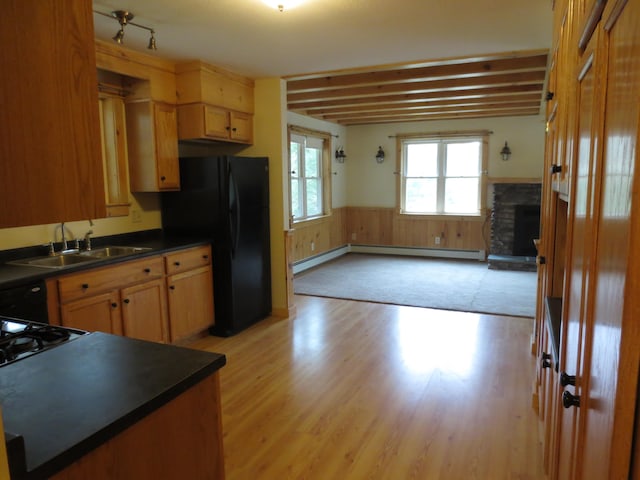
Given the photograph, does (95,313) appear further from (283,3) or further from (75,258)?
(283,3)

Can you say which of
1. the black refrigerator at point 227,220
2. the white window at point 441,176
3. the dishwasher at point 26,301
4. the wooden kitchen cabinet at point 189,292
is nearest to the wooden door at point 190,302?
the wooden kitchen cabinet at point 189,292

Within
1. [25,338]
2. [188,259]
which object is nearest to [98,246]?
[188,259]

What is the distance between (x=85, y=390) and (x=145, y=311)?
2.27 meters

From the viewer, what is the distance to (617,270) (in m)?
0.66

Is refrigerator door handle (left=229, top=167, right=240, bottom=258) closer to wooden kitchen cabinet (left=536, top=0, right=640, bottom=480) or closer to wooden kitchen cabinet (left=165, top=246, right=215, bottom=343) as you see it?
wooden kitchen cabinet (left=165, top=246, right=215, bottom=343)

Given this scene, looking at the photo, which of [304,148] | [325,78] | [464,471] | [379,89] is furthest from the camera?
[304,148]

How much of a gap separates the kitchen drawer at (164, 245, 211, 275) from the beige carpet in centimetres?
193

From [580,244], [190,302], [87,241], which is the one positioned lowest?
[190,302]

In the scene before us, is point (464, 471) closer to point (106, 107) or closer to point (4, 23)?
point (4, 23)

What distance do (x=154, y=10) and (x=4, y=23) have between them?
2073mm

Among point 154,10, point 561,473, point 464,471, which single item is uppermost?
point 154,10

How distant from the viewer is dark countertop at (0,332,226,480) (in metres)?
0.99

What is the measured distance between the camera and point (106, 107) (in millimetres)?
3621

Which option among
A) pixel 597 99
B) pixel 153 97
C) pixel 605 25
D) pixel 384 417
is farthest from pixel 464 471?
pixel 153 97
